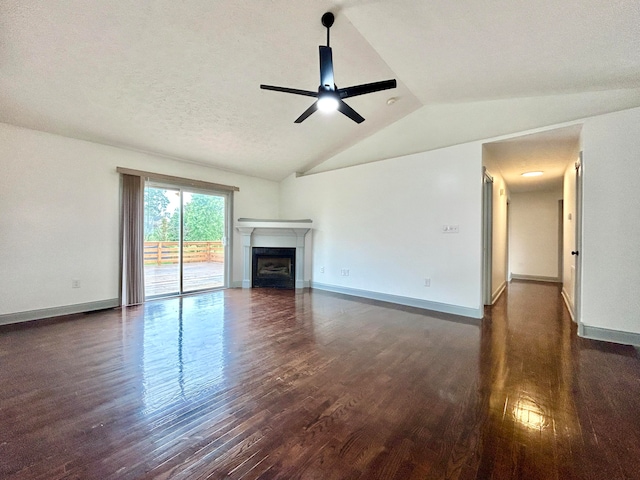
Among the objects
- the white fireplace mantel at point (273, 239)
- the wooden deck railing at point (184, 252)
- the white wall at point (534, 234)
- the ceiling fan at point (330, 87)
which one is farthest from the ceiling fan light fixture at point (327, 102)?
the white wall at point (534, 234)

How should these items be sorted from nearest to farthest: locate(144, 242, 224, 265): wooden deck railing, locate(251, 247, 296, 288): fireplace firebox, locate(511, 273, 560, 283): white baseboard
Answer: locate(144, 242, 224, 265): wooden deck railing
locate(251, 247, 296, 288): fireplace firebox
locate(511, 273, 560, 283): white baseboard

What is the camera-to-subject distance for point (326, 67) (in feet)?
8.13

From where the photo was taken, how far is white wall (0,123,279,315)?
3568 millimetres

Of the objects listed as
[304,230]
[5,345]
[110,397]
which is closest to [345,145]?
[304,230]

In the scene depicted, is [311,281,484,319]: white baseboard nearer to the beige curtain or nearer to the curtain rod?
the curtain rod

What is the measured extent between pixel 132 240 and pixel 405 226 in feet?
15.1

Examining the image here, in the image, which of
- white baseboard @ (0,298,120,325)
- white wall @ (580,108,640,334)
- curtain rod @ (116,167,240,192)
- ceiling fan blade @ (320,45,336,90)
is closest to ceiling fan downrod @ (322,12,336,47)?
ceiling fan blade @ (320,45,336,90)

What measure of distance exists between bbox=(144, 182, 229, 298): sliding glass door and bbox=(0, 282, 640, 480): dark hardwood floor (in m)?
1.68

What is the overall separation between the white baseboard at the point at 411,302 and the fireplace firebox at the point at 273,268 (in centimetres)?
86

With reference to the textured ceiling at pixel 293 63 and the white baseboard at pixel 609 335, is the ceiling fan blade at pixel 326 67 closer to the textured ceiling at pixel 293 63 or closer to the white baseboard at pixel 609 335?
the textured ceiling at pixel 293 63

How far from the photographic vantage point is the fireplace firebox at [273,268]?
6.27 metres

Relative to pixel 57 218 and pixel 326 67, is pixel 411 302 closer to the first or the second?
pixel 326 67

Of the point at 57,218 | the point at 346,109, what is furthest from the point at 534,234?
the point at 57,218

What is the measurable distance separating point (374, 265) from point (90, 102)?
15.4 ft
